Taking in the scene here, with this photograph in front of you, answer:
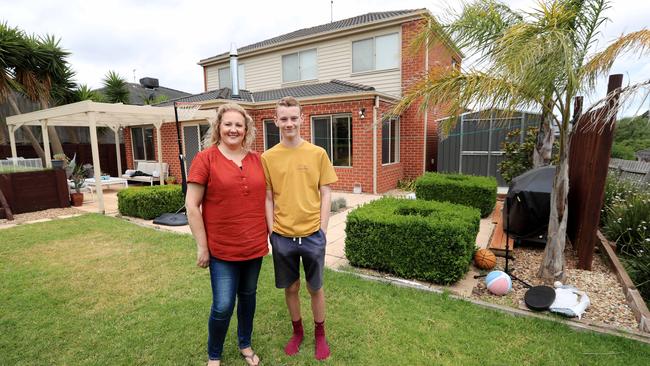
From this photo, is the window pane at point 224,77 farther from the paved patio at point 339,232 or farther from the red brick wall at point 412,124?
the red brick wall at point 412,124

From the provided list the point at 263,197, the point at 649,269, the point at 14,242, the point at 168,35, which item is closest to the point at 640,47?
the point at 649,269

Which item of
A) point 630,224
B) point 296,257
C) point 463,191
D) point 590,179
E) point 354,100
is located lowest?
point 630,224

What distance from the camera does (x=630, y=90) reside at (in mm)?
2594

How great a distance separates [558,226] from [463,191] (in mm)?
3239

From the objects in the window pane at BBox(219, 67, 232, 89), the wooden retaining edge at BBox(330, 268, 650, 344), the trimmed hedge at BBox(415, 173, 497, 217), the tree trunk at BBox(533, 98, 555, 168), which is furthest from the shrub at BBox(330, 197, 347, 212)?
the window pane at BBox(219, 67, 232, 89)

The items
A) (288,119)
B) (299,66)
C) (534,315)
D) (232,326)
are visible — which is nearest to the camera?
(288,119)

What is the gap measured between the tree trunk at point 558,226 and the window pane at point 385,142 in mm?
6448

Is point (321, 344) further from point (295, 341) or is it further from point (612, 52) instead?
point (612, 52)

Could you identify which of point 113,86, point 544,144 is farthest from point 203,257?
point 113,86

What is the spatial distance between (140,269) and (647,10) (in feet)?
20.0

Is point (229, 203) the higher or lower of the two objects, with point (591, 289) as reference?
higher

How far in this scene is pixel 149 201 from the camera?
6.88m

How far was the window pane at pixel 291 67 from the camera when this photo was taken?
13.1 m

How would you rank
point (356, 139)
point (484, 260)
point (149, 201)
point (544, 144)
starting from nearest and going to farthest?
1. point (484, 260)
2. point (544, 144)
3. point (149, 201)
4. point (356, 139)
